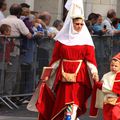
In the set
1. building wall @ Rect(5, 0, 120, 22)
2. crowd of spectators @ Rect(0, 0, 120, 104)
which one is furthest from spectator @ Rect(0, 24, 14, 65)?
building wall @ Rect(5, 0, 120, 22)

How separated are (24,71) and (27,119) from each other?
1.70m

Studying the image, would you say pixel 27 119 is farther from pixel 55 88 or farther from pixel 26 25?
pixel 26 25

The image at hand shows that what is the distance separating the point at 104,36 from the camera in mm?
15156

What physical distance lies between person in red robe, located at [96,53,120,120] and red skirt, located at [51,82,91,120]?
41 cm

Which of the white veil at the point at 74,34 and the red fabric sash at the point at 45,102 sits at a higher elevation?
the white veil at the point at 74,34

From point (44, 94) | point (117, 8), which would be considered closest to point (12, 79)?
point (44, 94)

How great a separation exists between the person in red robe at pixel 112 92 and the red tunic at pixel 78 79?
1.24 ft

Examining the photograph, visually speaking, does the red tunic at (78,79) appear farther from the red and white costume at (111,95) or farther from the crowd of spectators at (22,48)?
the crowd of spectators at (22,48)

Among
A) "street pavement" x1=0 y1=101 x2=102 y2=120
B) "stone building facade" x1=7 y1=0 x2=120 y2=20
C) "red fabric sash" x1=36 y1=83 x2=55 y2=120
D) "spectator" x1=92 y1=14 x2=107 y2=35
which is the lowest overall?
"street pavement" x1=0 y1=101 x2=102 y2=120

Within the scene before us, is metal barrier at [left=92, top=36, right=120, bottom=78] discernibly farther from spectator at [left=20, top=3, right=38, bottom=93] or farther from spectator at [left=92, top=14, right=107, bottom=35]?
spectator at [left=20, top=3, right=38, bottom=93]

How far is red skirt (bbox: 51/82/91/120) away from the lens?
32.3ft

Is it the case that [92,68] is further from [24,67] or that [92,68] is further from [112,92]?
[24,67]

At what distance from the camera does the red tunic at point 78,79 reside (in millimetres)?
9828

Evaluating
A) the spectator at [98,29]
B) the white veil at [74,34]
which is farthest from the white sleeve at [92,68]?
the spectator at [98,29]
